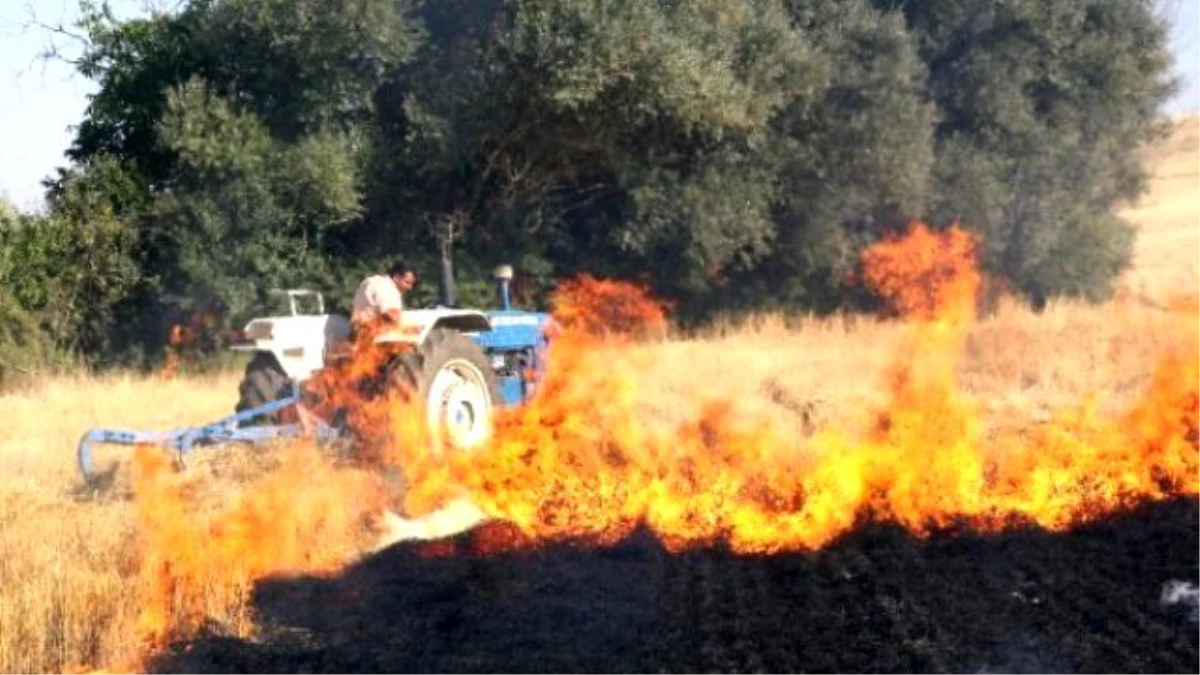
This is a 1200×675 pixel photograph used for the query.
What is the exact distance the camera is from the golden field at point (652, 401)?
5.39 metres

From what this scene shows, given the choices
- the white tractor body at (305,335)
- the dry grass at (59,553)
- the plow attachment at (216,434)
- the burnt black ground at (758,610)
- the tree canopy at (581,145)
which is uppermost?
the tree canopy at (581,145)

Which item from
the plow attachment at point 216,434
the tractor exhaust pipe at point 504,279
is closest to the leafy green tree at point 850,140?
the tractor exhaust pipe at point 504,279

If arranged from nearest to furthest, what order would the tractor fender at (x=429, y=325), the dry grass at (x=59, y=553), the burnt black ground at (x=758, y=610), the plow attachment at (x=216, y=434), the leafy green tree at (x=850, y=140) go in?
the burnt black ground at (x=758, y=610)
the dry grass at (x=59, y=553)
the plow attachment at (x=216, y=434)
the tractor fender at (x=429, y=325)
the leafy green tree at (x=850, y=140)

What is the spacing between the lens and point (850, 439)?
9219mm

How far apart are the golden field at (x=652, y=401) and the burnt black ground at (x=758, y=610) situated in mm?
608

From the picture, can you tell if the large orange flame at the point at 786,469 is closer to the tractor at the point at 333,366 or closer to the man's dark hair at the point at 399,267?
the tractor at the point at 333,366

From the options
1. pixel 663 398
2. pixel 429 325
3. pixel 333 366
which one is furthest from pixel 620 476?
pixel 663 398

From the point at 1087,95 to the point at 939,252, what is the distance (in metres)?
3.91

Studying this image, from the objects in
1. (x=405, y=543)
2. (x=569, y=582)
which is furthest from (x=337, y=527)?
(x=569, y=582)

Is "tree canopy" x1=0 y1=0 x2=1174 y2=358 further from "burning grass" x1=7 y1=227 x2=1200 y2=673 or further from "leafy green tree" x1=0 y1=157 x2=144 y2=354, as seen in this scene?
"burning grass" x1=7 y1=227 x2=1200 y2=673

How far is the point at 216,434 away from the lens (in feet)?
25.9

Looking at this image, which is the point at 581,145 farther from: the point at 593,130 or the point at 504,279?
the point at 504,279

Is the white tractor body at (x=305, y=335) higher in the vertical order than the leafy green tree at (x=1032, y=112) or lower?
lower

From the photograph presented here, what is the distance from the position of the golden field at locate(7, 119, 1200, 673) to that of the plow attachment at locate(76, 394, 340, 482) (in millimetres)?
338
